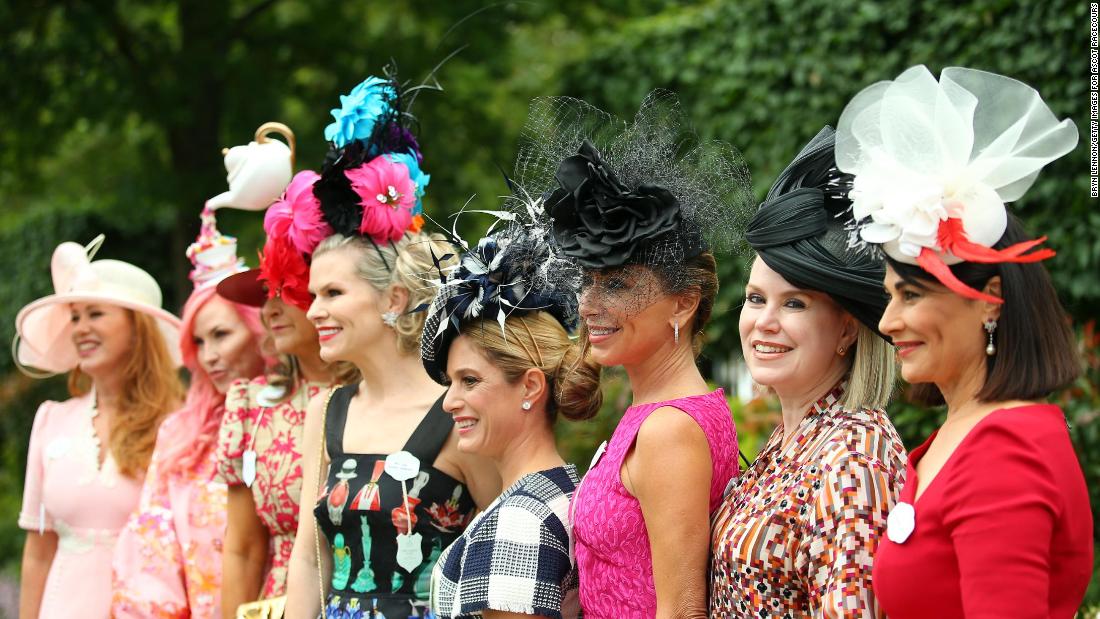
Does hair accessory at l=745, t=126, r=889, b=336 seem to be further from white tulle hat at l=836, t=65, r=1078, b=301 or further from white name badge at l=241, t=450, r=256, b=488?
white name badge at l=241, t=450, r=256, b=488

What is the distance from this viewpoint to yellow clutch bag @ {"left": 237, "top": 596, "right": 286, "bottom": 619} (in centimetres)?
392

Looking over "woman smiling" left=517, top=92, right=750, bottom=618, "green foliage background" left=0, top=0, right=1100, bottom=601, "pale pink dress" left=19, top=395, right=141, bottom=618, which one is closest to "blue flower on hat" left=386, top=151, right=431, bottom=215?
"woman smiling" left=517, top=92, right=750, bottom=618

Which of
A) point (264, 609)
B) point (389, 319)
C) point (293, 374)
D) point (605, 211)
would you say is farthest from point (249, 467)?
point (605, 211)

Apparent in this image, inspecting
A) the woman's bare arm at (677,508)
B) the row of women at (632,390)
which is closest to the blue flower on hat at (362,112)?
the row of women at (632,390)

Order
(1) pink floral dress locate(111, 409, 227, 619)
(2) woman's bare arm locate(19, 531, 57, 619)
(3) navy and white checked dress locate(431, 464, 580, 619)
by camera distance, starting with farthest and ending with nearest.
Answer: (2) woman's bare arm locate(19, 531, 57, 619), (1) pink floral dress locate(111, 409, 227, 619), (3) navy and white checked dress locate(431, 464, 580, 619)

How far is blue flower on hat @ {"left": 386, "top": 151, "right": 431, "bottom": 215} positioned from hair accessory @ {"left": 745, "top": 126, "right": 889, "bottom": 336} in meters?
1.55

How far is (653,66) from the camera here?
8.32m

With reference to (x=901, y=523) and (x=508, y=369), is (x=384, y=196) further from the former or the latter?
(x=901, y=523)

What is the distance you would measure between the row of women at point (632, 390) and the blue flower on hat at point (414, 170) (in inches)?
1.3

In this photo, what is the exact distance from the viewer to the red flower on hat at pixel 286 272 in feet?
13.4

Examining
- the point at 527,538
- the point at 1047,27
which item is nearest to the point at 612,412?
the point at 1047,27

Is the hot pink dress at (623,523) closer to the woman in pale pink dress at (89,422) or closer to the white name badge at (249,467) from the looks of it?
the white name badge at (249,467)

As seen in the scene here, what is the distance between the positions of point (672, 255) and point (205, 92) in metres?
6.02

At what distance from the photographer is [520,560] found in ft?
9.88
